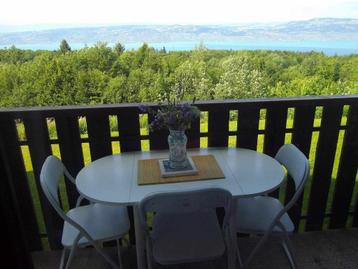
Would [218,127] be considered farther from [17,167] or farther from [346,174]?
[17,167]

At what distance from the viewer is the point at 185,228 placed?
1.50 m

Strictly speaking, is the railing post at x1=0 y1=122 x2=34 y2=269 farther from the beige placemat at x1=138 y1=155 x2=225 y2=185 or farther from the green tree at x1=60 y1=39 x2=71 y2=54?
the green tree at x1=60 y1=39 x2=71 y2=54

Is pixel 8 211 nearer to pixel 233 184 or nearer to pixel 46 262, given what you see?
pixel 233 184

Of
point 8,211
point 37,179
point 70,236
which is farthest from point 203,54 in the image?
point 8,211

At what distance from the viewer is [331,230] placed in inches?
90.4

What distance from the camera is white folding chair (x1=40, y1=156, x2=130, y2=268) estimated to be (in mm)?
1407

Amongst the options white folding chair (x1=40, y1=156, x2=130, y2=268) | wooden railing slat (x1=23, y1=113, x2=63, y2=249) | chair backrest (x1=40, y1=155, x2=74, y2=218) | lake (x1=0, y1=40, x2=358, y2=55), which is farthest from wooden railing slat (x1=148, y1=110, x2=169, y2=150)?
lake (x1=0, y1=40, x2=358, y2=55)

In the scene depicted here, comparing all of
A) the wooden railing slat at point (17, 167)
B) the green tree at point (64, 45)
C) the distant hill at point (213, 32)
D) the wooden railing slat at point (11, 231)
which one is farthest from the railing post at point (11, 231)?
the green tree at point (64, 45)

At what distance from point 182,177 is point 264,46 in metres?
3.23

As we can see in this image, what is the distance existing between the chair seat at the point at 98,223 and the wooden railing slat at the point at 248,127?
93 cm

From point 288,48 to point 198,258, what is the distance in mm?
3459

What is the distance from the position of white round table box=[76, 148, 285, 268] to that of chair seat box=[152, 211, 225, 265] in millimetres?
119

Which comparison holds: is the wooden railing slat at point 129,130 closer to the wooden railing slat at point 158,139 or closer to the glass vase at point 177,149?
the wooden railing slat at point 158,139

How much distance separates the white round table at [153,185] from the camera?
1345mm
